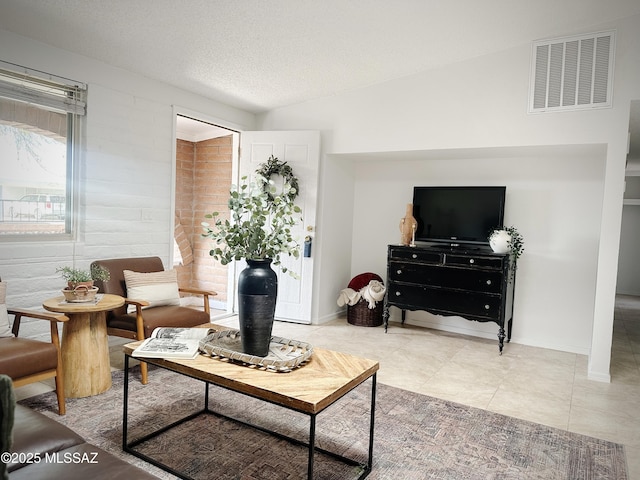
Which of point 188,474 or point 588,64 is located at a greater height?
point 588,64

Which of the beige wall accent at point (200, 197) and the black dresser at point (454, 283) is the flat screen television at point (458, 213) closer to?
the black dresser at point (454, 283)

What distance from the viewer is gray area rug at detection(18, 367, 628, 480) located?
2.16m

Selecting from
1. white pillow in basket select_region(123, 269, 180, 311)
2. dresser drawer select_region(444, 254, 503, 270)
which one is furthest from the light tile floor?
dresser drawer select_region(444, 254, 503, 270)

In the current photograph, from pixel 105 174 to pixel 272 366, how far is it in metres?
2.65

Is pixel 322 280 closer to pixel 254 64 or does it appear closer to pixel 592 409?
pixel 254 64

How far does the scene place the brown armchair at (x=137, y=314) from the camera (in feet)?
10.3

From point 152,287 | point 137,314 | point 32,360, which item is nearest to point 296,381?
point 32,360

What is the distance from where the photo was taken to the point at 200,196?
5984 mm

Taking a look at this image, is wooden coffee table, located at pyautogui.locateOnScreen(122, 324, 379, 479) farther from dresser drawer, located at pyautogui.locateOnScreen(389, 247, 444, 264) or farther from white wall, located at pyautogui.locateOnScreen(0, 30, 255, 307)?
dresser drawer, located at pyautogui.locateOnScreen(389, 247, 444, 264)

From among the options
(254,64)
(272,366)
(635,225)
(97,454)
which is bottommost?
(97,454)

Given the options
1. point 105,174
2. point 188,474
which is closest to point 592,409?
point 188,474

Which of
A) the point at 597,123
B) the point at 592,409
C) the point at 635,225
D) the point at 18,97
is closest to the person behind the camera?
the point at 592,409

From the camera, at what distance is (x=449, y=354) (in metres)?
4.14
